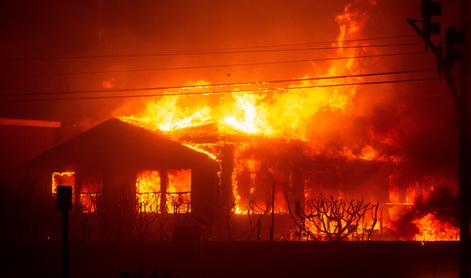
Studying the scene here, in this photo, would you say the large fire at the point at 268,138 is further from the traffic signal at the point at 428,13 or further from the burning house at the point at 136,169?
the traffic signal at the point at 428,13

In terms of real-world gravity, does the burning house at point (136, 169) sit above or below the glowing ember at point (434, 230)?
above

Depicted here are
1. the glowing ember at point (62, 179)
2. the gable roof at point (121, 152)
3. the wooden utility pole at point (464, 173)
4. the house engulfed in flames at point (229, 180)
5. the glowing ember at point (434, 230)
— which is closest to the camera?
the wooden utility pole at point (464, 173)

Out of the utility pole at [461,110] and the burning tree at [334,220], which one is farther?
the burning tree at [334,220]

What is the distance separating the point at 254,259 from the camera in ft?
53.9

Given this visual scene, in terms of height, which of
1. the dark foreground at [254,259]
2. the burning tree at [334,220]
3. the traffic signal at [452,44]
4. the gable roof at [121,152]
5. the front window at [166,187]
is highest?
the traffic signal at [452,44]

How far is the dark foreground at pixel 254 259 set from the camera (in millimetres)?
16172

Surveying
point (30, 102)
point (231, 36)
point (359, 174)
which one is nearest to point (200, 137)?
point (359, 174)

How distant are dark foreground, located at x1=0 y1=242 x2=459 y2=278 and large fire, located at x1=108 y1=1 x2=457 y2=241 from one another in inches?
161

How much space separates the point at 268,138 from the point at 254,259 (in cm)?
1116

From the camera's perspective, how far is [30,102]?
46.6 metres

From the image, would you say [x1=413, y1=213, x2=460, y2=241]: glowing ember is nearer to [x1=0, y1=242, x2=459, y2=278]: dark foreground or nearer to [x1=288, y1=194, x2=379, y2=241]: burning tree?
[x1=288, y1=194, x2=379, y2=241]: burning tree

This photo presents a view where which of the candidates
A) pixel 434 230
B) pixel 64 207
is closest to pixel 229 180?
pixel 434 230

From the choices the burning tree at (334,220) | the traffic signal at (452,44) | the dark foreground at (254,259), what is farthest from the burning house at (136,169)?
the traffic signal at (452,44)

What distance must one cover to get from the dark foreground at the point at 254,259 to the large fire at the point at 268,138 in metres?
4.10
